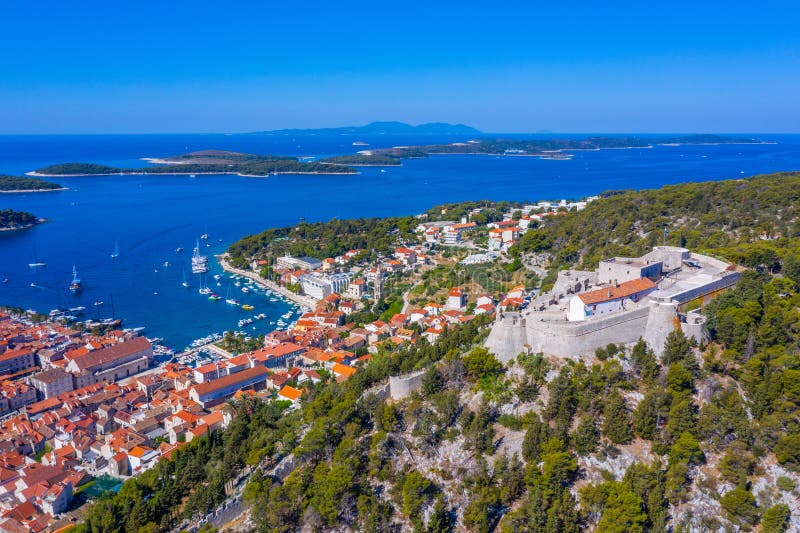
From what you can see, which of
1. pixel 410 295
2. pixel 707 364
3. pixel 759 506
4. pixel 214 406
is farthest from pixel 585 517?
pixel 410 295

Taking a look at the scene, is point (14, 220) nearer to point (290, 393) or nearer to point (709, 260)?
point (290, 393)

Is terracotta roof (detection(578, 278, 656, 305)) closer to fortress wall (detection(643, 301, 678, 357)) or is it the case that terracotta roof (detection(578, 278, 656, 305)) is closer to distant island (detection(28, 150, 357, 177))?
fortress wall (detection(643, 301, 678, 357))

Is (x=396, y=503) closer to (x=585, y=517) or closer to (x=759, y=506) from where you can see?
(x=585, y=517)

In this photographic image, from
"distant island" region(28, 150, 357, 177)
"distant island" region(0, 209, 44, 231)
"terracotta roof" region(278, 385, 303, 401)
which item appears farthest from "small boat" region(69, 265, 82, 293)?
"distant island" region(28, 150, 357, 177)

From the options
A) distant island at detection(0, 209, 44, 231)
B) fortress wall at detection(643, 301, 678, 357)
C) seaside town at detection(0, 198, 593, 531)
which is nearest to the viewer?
fortress wall at detection(643, 301, 678, 357)

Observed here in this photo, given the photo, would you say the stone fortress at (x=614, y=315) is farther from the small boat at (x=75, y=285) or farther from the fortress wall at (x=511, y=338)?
the small boat at (x=75, y=285)

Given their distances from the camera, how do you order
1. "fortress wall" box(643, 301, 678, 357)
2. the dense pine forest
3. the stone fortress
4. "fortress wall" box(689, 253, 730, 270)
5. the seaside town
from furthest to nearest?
"fortress wall" box(689, 253, 730, 270) → the seaside town → the stone fortress → "fortress wall" box(643, 301, 678, 357) → the dense pine forest

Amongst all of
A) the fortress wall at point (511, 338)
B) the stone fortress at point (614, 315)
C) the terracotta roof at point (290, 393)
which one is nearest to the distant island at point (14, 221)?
the terracotta roof at point (290, 393)
